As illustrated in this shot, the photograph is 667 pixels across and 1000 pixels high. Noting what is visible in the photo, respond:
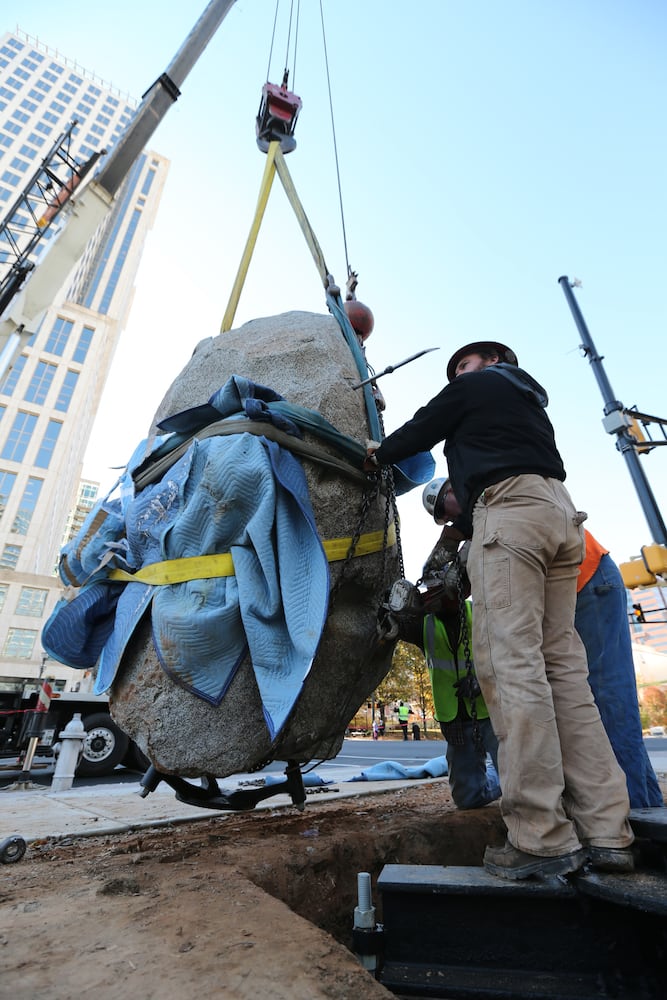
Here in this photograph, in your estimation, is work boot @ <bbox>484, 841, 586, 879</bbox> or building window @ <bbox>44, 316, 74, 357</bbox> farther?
building window @ <bbox>44, 316, 74, 357</bbox>

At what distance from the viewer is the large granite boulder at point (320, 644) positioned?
7.24ft

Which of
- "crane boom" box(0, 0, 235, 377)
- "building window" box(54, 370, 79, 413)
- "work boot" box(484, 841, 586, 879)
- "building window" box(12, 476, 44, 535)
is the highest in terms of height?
"building window" box(54, 370, 79, 413)

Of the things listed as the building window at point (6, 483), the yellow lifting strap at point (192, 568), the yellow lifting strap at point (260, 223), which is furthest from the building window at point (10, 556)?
the yellow lifting strap at point (192, 568)

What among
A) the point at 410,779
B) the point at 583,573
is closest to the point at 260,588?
the point at 583,573

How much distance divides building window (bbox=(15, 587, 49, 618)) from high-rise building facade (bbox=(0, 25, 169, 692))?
46mm

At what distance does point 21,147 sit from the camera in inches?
1986

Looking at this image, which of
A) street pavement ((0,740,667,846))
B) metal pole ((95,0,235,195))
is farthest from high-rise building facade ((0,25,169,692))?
street pavement ((0,740,667,846))

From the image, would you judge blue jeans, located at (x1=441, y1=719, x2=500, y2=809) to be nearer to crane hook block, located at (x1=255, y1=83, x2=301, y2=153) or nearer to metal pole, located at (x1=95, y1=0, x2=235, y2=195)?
crane hook block, located at (x1=255, y1=83, x2=301, y2=153)

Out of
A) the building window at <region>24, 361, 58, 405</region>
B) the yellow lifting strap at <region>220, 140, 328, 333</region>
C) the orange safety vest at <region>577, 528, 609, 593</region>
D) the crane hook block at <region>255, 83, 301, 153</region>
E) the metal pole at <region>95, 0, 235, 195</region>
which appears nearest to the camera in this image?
the orange safety vest at <region>577, 528, 609, 593</region>

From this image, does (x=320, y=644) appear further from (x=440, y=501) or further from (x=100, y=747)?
(x=100, y=747)

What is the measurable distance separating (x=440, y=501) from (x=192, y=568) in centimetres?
154

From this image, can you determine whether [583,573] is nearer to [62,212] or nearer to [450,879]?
[450,879]

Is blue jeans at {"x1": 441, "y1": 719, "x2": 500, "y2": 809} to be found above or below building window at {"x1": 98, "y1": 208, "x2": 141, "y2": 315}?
below

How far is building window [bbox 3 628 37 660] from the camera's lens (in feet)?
83.9
